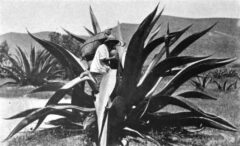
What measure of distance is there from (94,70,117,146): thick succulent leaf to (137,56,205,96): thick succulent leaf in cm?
50

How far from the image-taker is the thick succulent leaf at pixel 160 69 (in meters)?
3.78

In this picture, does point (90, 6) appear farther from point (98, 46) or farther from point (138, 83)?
point (138, 83)

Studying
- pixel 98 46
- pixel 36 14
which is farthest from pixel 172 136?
pixel 36 14

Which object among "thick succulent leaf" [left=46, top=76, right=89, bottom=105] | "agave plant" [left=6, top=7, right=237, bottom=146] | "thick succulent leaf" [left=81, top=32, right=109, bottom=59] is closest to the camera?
"agave plant" [left=6, top=7, right=237, bottom=146]

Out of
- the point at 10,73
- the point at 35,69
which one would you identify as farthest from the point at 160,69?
the point at 35,69

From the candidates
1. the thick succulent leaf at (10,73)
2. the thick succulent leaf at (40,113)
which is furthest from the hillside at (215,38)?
the thick succulent leaf at (40,113)

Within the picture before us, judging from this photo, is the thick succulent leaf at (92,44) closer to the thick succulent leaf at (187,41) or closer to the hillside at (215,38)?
the thick succulent leaf at (187,41)

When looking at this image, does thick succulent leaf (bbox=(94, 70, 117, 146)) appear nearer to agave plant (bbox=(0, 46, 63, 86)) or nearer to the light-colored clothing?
the light-colored clothing

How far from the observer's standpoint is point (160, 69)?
392 cm

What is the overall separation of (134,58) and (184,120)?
1.05 metres

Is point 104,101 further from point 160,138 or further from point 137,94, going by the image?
point 160,138

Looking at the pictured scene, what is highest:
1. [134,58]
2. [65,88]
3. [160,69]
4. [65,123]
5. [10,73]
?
[134,58]

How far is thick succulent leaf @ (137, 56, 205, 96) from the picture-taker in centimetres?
378

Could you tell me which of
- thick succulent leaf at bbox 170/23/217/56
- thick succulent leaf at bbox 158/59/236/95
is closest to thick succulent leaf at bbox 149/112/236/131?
thick succulent leaf at bbox 158/59/236/95
